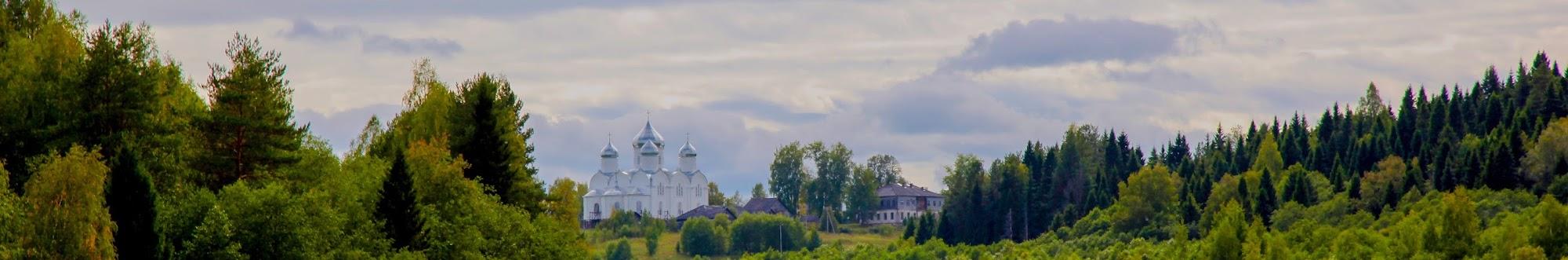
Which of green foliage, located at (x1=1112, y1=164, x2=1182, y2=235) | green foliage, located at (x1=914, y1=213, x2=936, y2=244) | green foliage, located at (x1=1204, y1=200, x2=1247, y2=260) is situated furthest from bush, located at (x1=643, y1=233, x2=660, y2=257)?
green foliage, located at (x1=1204, y1=200, x2=1247, y2=260)

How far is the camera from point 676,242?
552ft

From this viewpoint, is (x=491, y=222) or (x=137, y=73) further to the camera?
(x=491, y=222)

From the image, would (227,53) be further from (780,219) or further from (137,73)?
(780,219)

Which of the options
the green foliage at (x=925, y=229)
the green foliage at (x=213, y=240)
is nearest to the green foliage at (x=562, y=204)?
the green foliage at (x=213, y=240)

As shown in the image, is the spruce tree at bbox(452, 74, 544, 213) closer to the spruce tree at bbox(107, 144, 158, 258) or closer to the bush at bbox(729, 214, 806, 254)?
the spruce tree at bbox(107, 144, 158, 258)

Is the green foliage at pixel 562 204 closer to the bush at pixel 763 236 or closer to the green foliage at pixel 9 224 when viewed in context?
the green foliage at pixel 9 224

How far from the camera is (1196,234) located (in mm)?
112375

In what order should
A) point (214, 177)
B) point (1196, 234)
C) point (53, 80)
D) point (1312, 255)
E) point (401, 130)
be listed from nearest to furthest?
1. point (53, 80)
2. point (214, 177)
3. point (401, 130)
4. point (1312, 255)
5. point (1196, 234)

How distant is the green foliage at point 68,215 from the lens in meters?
32.8

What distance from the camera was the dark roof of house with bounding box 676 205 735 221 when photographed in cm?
18700

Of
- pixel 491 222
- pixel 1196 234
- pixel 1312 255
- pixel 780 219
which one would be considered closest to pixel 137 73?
pixel 491 222

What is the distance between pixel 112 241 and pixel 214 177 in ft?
38.7

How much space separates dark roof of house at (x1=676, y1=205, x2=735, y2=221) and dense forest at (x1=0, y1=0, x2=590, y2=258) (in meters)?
130

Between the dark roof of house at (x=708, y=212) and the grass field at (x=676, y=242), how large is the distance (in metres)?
7.76
